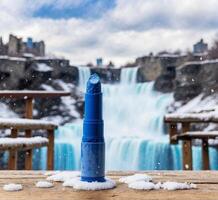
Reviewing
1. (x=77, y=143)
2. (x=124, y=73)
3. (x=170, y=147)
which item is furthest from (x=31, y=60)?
(x=170, y=147)

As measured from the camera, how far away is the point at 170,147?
638 inches

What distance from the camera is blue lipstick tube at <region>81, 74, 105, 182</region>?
134cm

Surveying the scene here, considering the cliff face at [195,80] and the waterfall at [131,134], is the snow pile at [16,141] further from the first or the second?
the cliff face at [195,80]

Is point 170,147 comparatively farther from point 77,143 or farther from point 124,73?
point 124,73

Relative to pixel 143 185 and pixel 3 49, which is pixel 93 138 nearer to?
pixel 143 185

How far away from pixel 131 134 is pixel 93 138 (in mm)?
20262

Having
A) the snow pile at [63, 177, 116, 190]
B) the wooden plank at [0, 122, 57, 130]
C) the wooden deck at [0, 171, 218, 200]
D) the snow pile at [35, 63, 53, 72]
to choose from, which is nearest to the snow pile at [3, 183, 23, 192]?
the wooden deck at [0, 171, 218, 200]

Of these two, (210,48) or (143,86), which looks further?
(210,48)

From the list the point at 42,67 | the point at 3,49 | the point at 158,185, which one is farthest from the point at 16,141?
the point at 3,49

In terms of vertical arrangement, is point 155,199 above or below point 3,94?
below

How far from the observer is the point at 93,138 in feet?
4.44

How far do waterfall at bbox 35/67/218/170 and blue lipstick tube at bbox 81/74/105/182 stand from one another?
13.2 metres

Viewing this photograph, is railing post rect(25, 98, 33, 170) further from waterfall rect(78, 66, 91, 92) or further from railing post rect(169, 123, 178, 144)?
waterfall rect(78, 66, 91, 92)

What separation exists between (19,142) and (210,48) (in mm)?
27820
